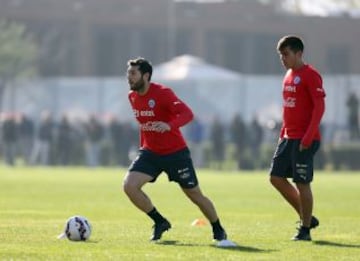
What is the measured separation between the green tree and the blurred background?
75 mm

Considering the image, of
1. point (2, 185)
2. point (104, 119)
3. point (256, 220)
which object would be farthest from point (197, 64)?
point (256, 220)

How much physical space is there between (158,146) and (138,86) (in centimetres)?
69

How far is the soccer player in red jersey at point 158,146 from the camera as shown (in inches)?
587

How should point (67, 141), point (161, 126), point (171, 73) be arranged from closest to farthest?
1. point (161, 126)
2. point (67, 141)
3. point (171, 73)

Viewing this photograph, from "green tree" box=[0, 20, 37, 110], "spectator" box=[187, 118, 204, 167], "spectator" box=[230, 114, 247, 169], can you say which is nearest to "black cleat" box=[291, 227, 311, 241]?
"spectator" box=[230, 114, 247, 169]

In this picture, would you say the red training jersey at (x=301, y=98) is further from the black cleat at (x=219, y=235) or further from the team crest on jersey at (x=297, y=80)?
the black cleat at (x=219, y=235)

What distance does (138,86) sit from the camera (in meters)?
15.0

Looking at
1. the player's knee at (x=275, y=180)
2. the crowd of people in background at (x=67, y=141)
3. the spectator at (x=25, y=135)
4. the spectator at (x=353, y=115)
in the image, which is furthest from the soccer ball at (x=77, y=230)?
the spectator at (x=25, y=135)

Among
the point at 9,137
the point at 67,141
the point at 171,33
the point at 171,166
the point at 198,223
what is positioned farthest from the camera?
the point at 171,33

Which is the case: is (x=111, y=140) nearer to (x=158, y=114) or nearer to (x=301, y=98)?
(x=301, y=98)

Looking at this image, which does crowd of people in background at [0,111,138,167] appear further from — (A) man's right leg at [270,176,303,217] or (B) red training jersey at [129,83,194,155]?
(B) red training jersey at [129,83,194,155]

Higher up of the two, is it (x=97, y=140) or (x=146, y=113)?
(x=146, y=113)

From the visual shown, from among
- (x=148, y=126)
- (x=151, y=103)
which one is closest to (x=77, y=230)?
(x=148, y=126)

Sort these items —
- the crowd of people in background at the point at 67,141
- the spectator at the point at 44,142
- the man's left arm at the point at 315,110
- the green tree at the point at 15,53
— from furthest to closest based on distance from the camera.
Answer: the green tree at the point at 15,53
the crowd of people in background at the point at 67,141
the spectator at the point at 44,142
the man's left arm at the point at 315,110
